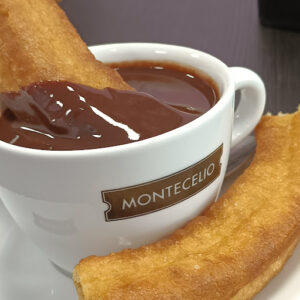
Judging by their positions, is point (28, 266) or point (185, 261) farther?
point (28, 266)

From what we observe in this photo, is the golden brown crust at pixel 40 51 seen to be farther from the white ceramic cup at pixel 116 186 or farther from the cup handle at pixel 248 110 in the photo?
the cup handle at pixel 248 110

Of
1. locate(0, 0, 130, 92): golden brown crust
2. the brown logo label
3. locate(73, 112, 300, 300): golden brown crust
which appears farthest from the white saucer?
locate(0, 0, 130, 92): golden brown crust

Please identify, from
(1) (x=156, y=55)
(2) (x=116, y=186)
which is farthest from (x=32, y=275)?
(1) (x=156, y=55)

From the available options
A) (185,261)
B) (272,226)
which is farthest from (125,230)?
(272,226)

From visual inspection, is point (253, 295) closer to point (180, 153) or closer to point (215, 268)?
point (215, 268)

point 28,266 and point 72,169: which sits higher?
point 72,169

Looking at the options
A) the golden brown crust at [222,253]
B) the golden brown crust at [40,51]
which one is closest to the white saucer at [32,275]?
the golden brown crust at [222,253]

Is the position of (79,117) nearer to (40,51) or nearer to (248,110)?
(40,51)
